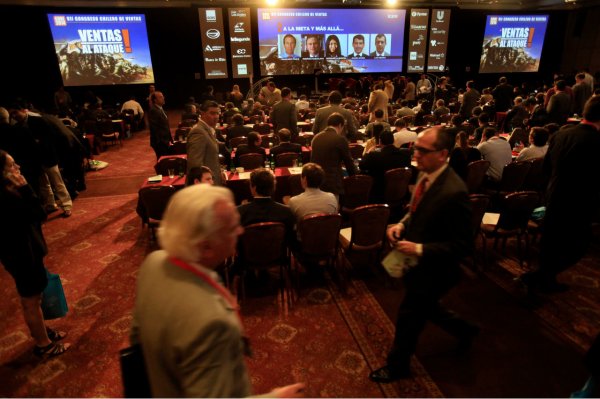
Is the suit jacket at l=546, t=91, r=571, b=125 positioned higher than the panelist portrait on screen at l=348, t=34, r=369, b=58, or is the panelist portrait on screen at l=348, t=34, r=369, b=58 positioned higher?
the panelist portrait on screen at l=348, t=34, r=369, b=58

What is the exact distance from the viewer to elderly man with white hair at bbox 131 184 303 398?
1044mm

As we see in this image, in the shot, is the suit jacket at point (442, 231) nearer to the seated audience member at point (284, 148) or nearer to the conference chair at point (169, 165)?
the seated audience member at point (284, 148)

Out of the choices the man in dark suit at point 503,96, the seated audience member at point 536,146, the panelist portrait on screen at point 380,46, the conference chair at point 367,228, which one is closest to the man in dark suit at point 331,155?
the conference chair at point 367,228

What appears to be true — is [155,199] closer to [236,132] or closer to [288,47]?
[236,132]

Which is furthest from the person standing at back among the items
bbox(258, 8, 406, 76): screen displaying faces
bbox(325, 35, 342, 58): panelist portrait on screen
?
bbox(325, 35, 342, 58): panelist portrait on screen

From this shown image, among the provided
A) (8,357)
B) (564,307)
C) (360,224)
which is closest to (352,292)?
(360,224)

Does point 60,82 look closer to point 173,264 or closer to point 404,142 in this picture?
point 404,142

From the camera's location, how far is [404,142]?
629 centimetres

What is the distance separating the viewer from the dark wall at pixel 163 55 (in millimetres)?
14234

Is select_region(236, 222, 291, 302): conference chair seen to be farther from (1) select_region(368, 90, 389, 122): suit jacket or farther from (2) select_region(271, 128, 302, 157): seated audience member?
(1) select_region(368, 90, 389, 122): suit jacket

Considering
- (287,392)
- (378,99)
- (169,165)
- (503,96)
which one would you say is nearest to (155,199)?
(169,165)

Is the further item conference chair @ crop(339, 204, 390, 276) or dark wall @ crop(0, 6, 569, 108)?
dark wall @ crop(0, 6, 569, 108)

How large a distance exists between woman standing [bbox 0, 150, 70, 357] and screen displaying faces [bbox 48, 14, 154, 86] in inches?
551

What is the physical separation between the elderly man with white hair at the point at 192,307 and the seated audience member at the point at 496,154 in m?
5.13
